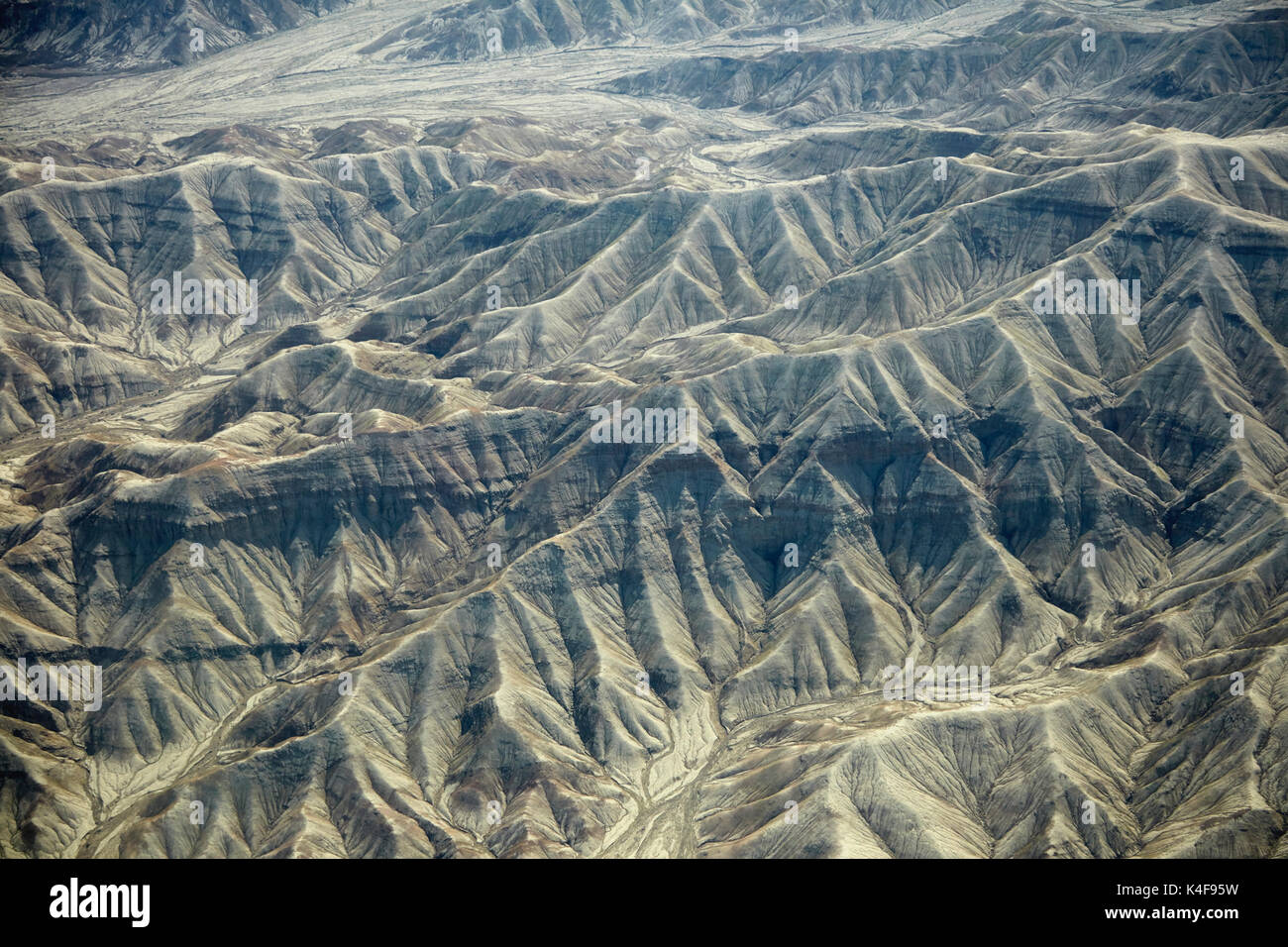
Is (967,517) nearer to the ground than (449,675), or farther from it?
farther from it

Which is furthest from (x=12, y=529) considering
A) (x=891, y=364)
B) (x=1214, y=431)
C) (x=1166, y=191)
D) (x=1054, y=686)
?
(x=1166, y=191)

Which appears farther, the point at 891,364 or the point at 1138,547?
the point at 891,364

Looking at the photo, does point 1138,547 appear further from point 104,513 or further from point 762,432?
point 104,513

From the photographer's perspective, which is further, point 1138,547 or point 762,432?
point 762,432

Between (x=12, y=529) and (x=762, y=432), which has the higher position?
(x=762, y=432)
